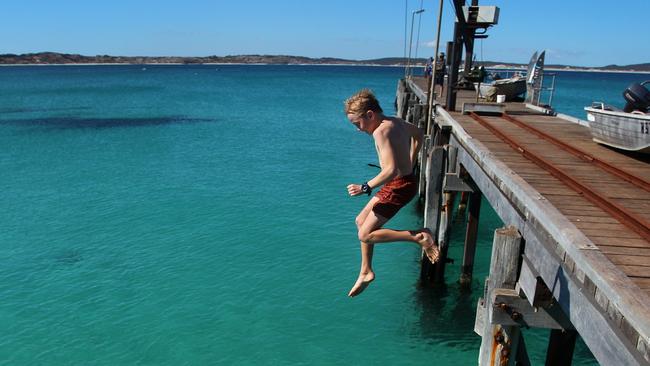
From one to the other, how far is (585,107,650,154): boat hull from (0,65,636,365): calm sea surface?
3.57 m

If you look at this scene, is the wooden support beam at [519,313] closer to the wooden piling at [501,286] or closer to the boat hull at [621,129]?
the wooden piling at [501,286]

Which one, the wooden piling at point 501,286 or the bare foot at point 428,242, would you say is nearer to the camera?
the wooden piling at point 501,286

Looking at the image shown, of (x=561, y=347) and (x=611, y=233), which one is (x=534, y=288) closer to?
(x=611, y=233)

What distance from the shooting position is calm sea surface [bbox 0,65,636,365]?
882cm

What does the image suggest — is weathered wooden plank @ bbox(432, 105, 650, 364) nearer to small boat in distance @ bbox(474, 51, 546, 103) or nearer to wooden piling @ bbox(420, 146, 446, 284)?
wooden piling @ bbox(420, 146, 446, 284)

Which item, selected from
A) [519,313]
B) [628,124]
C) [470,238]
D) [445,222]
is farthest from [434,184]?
[519,313]

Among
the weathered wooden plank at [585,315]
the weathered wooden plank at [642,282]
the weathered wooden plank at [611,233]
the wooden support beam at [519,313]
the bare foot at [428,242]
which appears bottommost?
the wooden support beam at [519,313]

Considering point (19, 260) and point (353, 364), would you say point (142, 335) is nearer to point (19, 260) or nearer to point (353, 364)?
point (353, 364)

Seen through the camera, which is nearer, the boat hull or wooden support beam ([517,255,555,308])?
wooden support beam ([517,255,555,308])

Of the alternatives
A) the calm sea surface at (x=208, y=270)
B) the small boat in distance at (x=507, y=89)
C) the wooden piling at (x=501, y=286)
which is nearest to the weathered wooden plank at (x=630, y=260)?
the wooden piling at (x=501, y=286)

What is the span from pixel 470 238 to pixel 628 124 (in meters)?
3.77

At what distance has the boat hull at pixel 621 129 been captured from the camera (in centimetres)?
782

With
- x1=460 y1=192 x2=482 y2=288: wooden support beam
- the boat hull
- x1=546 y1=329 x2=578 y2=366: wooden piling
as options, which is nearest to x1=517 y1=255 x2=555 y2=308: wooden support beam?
x1=546 y1=329 x2=578 y2=366: wooden piling

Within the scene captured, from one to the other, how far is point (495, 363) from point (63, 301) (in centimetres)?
862
